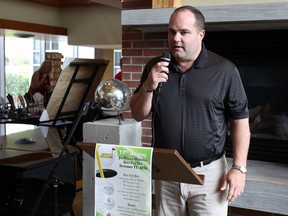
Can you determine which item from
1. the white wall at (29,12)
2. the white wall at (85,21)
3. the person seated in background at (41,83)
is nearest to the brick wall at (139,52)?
the person seated in background at (41,83)

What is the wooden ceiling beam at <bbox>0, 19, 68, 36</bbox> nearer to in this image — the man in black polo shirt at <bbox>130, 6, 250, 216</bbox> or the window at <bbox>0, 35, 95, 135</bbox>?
the window at <bbox>0, 35, 95, 135</bbox>

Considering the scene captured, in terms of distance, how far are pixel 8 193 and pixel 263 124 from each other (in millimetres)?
2098

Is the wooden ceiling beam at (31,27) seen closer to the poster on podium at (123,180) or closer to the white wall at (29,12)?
the white wall at (29,12)

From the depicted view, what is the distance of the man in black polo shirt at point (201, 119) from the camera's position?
2010 millimetres

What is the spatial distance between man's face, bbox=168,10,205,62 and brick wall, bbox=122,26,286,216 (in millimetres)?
1534

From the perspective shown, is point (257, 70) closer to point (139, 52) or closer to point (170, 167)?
point (139, 52)

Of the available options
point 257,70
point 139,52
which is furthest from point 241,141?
point 139,52

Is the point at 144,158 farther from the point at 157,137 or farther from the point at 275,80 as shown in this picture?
the point at 275,80

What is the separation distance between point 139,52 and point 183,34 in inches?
66.6

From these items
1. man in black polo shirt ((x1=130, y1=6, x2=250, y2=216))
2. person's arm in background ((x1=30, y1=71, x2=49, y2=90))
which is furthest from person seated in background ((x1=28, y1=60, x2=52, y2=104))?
man in black polo shirt ((x1=130, y1=6, x2=250, y2=216))

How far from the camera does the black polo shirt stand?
2.01m

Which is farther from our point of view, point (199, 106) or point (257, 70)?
point (257, 70)

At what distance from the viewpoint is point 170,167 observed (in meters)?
Answer: 1.75

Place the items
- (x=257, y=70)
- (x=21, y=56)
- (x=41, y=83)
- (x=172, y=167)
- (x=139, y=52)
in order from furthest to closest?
(x=21, y=56) → (x=41, y=83) → (x=139, y=52) → (x=257, y=70) → (x=172, y=167)
